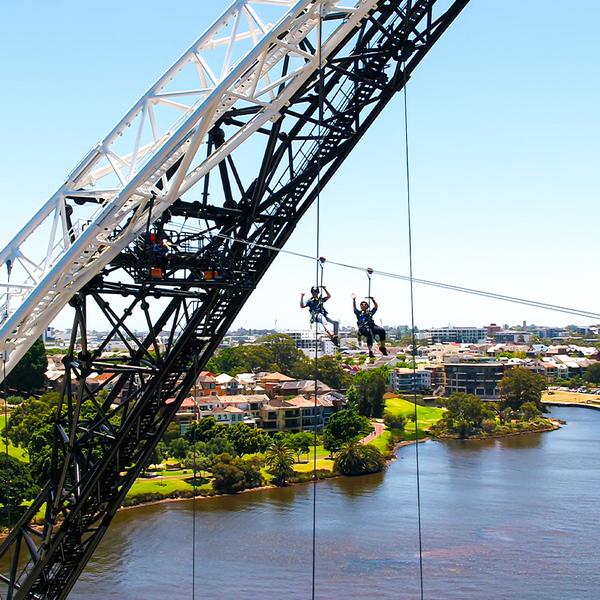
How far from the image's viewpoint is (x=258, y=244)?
721 cm

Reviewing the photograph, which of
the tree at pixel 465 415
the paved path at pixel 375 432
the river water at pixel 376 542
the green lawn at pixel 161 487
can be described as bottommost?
the river water at pixel 376 542

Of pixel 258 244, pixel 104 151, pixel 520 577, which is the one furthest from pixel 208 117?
pixel 520 577

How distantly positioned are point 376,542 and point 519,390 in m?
30.7

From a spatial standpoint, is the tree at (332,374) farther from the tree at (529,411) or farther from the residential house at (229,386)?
the tree at (529,411)

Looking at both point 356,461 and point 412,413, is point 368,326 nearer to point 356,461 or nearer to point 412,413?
point 356,461

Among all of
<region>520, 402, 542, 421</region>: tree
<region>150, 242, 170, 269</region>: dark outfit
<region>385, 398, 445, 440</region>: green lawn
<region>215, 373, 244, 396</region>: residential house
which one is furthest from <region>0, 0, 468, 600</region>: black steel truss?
<region>520, 402, 542, 421</region>: tree

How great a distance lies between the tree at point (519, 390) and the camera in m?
48.6

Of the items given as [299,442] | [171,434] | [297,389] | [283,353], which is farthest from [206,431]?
[283,353]

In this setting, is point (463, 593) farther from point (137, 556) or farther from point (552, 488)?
point (552, 488)

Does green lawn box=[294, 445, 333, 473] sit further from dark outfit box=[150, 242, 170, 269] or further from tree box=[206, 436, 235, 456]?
dark outfit box=[150, 242, 170, 269]

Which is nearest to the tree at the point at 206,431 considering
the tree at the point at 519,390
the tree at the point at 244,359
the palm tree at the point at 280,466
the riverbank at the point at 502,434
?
the palm tree at the point at 280,466

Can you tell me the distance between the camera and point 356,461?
3055 cm

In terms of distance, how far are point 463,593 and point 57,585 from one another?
11.8 m

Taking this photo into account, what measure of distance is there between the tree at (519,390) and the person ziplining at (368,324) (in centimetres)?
4279
